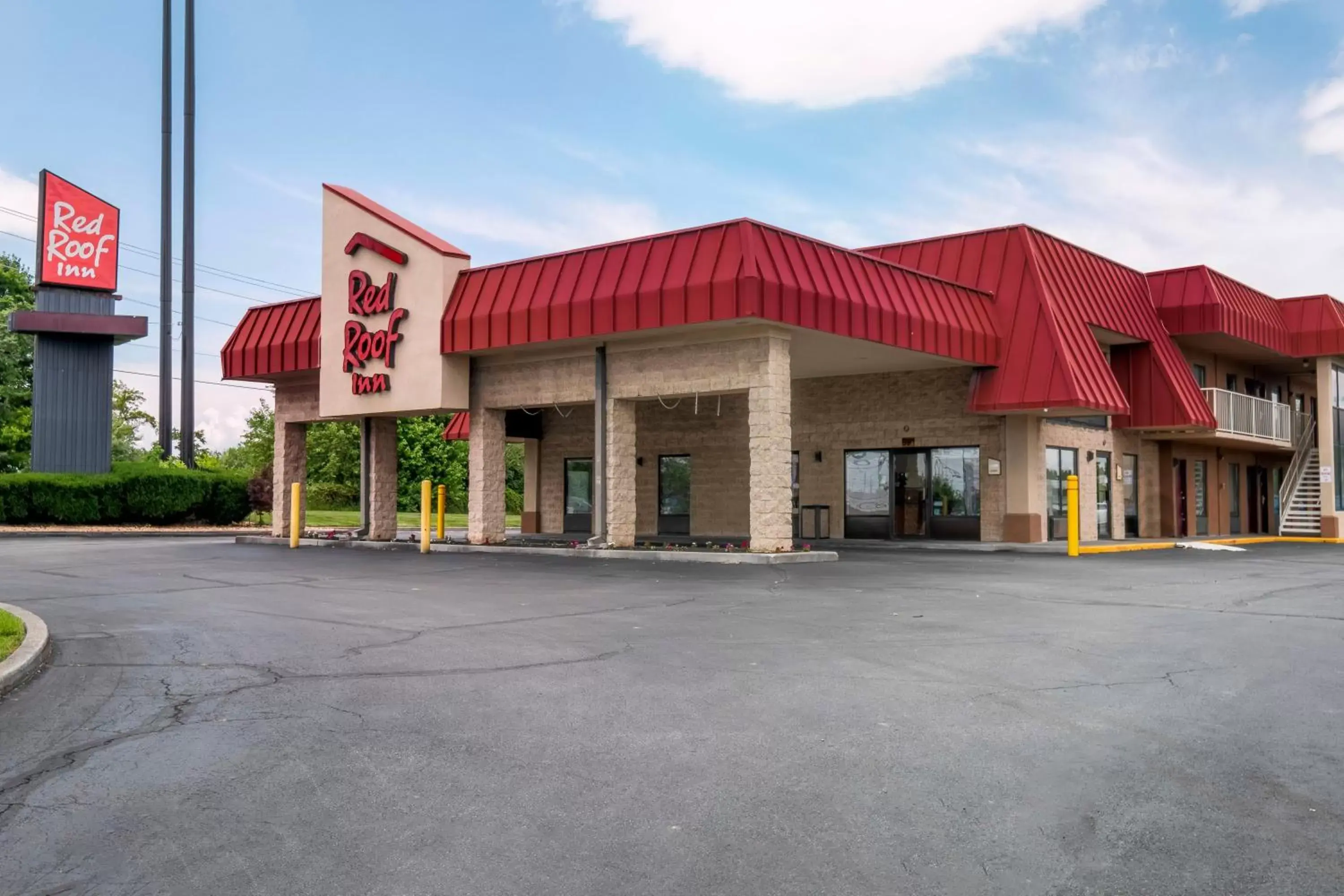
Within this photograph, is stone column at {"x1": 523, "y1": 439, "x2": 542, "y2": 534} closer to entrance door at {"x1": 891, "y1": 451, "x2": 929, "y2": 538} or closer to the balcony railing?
entrance door at {"x1": 891, "y1": 451, "x2": 929, "y2": 538}

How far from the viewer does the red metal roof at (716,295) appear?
704 inches

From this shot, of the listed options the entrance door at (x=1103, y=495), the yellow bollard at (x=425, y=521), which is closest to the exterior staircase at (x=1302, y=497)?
the entrance door at (x=1103, y=495)

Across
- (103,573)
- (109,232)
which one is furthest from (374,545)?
(109,232)

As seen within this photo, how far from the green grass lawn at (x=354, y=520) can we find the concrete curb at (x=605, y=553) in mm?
7497

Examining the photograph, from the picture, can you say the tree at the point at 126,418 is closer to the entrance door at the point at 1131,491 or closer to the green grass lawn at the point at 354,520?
the green grass lawn at the point at 354,520

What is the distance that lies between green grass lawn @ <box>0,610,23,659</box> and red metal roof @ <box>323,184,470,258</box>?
45.8ft

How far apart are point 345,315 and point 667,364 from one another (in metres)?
8.65

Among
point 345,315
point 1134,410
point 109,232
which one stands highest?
point 109,232

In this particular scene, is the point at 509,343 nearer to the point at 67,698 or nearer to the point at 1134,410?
the point at 67,698

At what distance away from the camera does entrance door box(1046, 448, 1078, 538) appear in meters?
25.1

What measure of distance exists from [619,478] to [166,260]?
25.8 m

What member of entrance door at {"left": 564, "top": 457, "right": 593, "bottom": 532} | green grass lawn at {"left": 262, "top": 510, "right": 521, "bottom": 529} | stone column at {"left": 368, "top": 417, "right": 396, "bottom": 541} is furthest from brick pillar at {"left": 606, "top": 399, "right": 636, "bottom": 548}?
green grass lawn at {"left": 262, "top": 510, "right": 521, "bottom": 529}

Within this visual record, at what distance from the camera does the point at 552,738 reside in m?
5.97

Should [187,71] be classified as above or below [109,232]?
above
